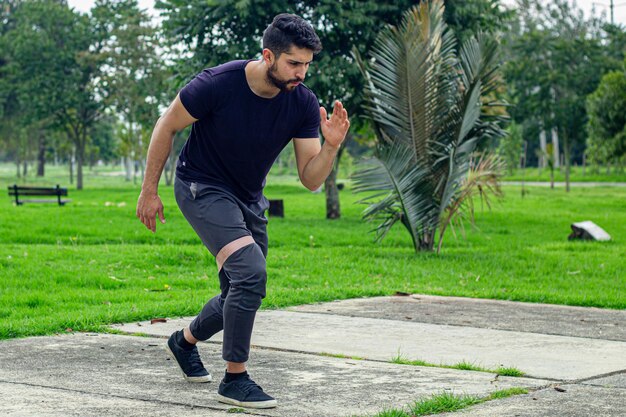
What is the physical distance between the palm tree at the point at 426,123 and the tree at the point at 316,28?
6523 mm

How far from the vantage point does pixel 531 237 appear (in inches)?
716

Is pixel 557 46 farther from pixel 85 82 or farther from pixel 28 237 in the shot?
pixel 28 237

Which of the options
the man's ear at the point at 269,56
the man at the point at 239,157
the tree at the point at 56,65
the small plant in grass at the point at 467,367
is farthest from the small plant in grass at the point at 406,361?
the tree at the point at 56,65

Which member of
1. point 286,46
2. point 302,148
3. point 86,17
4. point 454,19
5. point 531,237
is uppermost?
point 86,17

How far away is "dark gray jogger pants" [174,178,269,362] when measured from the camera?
14.6ft

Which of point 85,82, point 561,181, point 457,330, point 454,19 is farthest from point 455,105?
point 561,181

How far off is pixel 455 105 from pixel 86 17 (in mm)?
35510

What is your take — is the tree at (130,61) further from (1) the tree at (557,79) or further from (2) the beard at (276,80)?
(2) the beard at (276,80)

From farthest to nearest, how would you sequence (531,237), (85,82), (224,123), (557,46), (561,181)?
(561,181), (85,82), (557,46), (531,237), (224,123)

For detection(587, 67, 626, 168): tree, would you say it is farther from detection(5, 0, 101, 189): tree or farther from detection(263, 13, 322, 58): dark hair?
detection(263, 13, 322, 58): dark hair

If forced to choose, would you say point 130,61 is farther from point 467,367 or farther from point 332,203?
point 467,367

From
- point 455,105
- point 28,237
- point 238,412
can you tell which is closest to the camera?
point 238,412

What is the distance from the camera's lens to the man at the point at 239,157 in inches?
175

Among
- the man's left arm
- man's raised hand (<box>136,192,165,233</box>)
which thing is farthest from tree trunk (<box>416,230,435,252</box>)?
man's raised hand (<box>136,192,165,233</box>)
